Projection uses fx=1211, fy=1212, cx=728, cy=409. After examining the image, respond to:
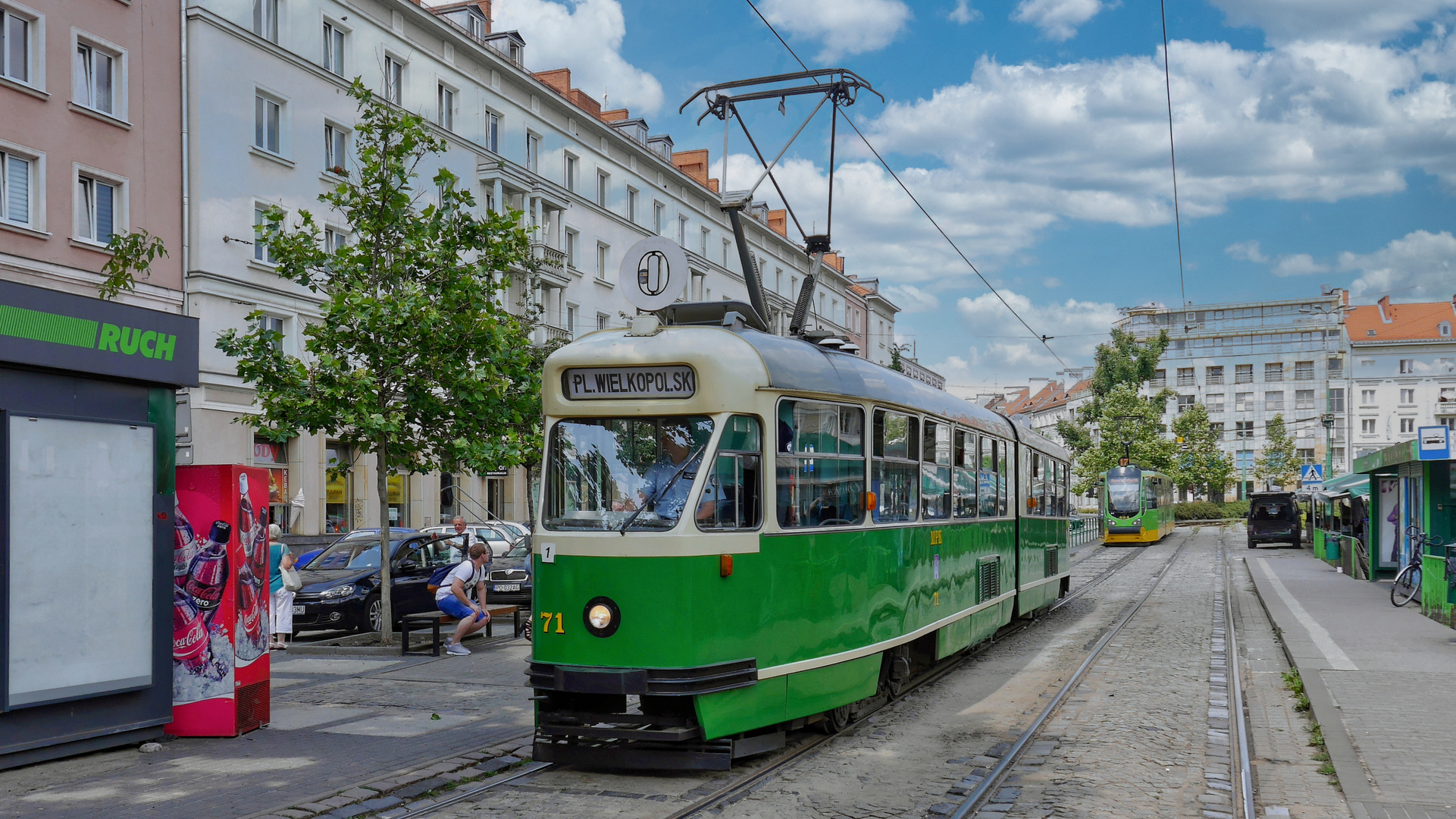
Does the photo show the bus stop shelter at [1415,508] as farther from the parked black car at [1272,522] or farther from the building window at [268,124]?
the building window at [268,124]

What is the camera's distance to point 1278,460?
84.5m

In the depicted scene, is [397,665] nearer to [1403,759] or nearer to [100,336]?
[100,336]

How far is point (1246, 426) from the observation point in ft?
329

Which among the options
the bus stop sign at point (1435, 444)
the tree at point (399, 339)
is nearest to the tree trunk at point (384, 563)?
the tree at point (399, 339)

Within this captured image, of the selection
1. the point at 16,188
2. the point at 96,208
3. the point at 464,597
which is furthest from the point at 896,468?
the point at 96,208

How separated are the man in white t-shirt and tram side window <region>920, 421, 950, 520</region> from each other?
6030 mm

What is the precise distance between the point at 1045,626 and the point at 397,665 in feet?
30.7

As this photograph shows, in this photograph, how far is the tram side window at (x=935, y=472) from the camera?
11.0 meters

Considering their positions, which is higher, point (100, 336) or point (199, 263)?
point (199, 263)

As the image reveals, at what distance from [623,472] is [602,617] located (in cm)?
95

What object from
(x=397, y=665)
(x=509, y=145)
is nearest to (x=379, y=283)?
(x=397, y=665)

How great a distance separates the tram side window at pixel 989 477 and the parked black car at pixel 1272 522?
35209mm

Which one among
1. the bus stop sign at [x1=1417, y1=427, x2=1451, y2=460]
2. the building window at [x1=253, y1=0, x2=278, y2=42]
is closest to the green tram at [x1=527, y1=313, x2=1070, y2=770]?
the bus stop sign at [x1=1417, y1=427, x2=1451, y2=460]

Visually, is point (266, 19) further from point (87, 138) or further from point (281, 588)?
point (281, 588)
